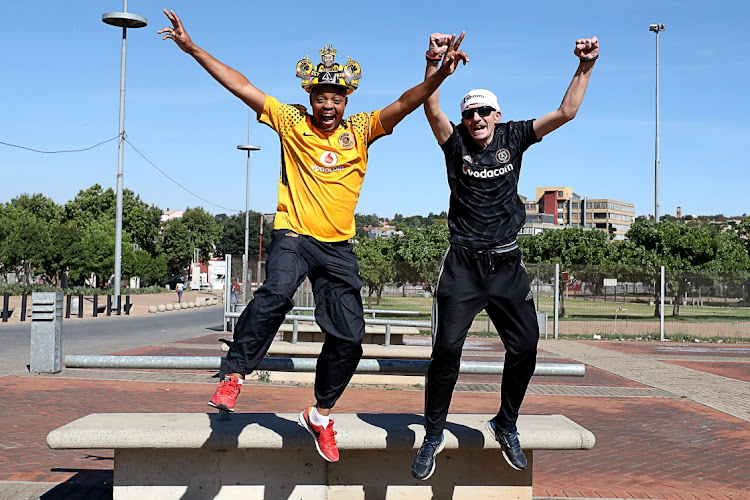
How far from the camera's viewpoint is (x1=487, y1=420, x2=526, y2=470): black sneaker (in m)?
4.48

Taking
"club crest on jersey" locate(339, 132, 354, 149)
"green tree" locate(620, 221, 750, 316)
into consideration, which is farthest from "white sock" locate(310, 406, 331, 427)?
"green tree" locate(620, 221, 750, 316)

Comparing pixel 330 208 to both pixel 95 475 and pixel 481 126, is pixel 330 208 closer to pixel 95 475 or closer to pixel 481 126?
pixel 481 126

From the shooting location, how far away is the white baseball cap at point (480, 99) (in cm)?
447

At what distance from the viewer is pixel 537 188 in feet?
655

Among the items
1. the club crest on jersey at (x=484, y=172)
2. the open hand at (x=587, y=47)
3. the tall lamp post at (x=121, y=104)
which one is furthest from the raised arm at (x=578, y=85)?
the tall lamp post at (x=121, y=104)

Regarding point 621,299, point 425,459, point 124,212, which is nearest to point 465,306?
point 425,459

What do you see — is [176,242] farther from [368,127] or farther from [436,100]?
[436,100]

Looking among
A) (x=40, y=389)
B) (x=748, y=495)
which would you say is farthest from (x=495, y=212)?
(x=40, y=389)

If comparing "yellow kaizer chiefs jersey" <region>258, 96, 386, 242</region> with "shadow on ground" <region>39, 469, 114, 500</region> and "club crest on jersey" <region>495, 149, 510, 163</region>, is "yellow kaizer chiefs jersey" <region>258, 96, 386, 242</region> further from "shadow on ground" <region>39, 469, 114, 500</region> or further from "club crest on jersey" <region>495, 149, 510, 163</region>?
"shadow on ground" <region>39, 469, 114, 500</region>

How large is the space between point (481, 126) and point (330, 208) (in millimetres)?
977

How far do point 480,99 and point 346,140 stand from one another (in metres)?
0.80

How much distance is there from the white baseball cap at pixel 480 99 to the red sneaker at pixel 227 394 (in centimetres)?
199

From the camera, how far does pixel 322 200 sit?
14.2 feet

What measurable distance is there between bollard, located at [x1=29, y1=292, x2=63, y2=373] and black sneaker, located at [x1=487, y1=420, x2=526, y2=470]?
683cm
